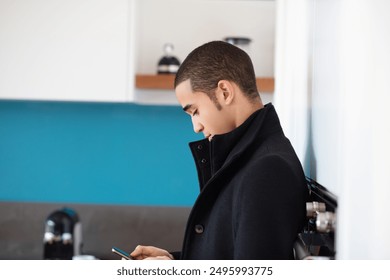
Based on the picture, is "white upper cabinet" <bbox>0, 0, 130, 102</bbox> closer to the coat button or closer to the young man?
the young man

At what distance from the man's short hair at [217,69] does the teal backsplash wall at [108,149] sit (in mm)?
1154

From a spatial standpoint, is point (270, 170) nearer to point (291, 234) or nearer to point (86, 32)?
point (291, 234)

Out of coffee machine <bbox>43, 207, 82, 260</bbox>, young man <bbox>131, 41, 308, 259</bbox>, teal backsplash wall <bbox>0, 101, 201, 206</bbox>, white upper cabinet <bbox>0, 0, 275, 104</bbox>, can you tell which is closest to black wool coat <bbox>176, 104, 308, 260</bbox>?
young man <bbox>131, 41, 308, 259</bbox>

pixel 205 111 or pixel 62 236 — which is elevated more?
pixel 205 111

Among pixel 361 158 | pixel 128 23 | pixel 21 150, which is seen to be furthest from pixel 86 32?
pixel 361 158

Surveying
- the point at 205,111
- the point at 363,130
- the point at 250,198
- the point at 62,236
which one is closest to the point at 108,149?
the point at 62,236

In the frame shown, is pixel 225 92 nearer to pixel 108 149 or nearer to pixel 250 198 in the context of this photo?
pixel 250 198

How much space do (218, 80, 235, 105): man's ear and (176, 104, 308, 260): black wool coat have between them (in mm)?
45

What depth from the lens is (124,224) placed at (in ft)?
6.43

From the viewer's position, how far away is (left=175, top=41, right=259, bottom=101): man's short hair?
2.62 ft

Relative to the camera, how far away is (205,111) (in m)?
0.81

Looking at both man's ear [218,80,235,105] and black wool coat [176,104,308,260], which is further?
man's ear [218,80,235,105]

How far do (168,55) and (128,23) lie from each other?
154 mm

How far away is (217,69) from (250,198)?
21 cm
